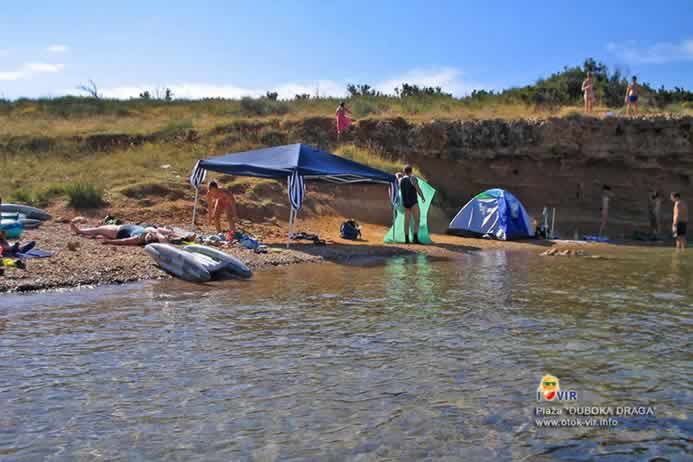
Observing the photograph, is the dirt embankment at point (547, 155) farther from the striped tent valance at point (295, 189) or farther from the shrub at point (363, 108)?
the striped tent valance at point (295, 189)

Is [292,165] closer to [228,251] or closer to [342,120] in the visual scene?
[228,251]

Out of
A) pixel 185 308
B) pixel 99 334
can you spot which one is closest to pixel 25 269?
pixel 185 308

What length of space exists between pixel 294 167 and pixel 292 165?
12cm

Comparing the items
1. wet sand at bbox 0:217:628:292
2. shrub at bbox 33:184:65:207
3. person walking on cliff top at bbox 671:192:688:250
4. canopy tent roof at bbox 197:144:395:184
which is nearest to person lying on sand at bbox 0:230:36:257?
wet sand at bbox 0:217:628:292

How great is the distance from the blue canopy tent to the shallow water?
483 cm

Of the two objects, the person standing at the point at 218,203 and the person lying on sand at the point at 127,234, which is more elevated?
the person standing at the point at 218,203

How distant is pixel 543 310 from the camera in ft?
27.3

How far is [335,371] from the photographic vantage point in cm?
567

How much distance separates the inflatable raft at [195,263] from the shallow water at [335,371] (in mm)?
658

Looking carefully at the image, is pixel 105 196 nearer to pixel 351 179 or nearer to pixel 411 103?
pixel 351 179

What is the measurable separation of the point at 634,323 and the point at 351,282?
4.44 meters

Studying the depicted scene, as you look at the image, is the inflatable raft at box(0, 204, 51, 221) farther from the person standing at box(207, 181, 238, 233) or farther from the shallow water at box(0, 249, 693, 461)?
the shallow water at box(0, 249, 693, 461)

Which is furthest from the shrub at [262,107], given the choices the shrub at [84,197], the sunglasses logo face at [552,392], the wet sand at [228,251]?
the sunglasses logo face at [552,392]

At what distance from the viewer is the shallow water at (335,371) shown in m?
4.21
